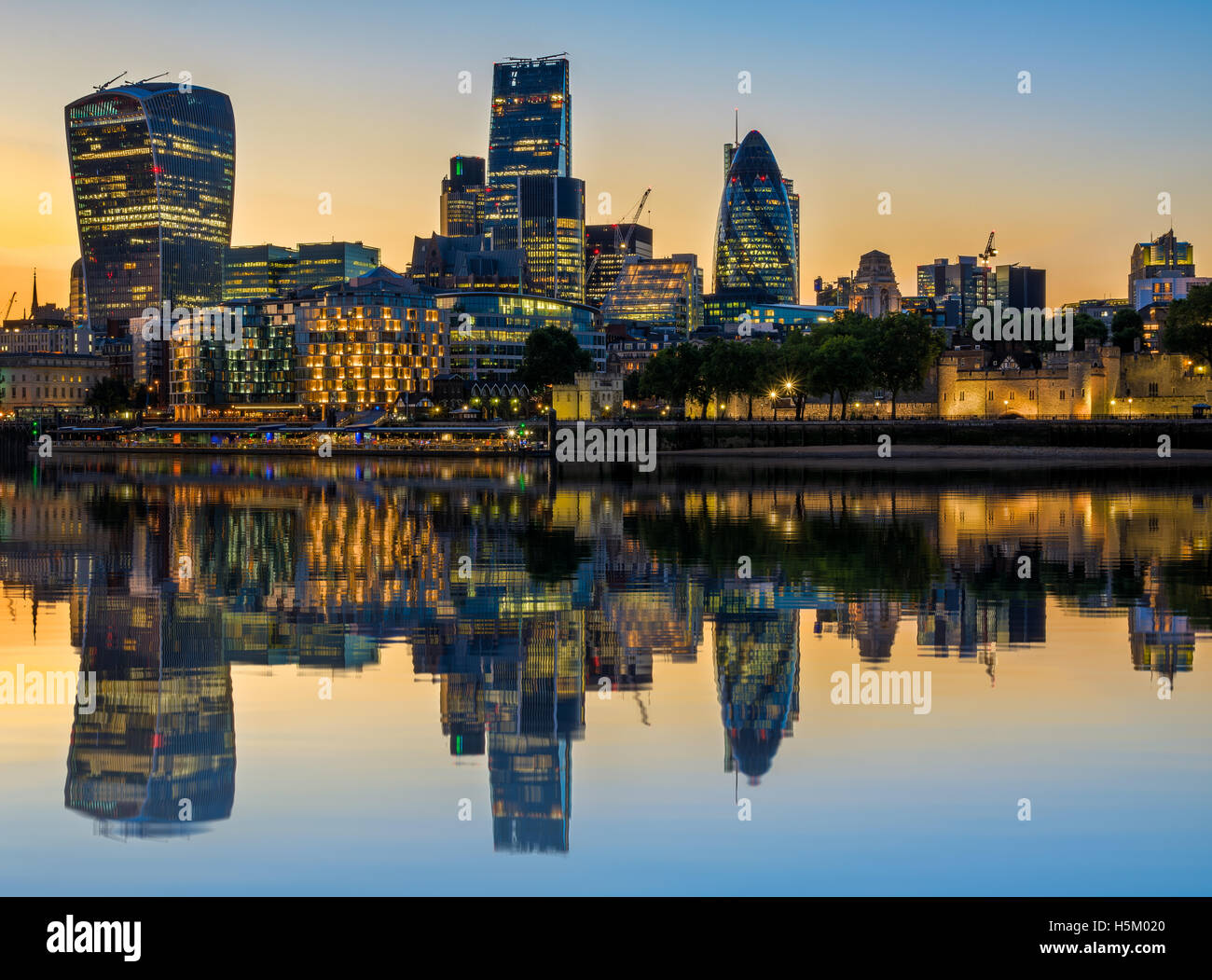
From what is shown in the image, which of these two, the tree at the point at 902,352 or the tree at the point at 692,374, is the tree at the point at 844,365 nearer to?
the tree at the point at 902,352

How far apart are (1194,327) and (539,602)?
132120 millimetres

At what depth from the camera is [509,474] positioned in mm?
110688

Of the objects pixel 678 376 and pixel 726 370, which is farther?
pixel 678 376

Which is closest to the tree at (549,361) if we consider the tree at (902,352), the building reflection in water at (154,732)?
the tree at (902,352)

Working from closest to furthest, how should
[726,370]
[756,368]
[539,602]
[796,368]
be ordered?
[539,602]
[796,368]
[726,370]
[756,368]

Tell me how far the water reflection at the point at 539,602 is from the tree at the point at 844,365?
73047 millimetres

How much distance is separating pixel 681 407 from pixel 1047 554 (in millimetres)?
152802

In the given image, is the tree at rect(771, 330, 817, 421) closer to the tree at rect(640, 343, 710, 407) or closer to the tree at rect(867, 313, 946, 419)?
the tree at rect(867, 313, 946, 419)

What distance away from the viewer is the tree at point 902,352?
467ft

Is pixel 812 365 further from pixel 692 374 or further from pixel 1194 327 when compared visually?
pixel 1194 327

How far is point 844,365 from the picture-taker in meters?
140

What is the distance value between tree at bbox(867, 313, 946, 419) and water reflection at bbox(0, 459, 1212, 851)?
7525cm

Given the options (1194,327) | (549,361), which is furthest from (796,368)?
(549,361)
